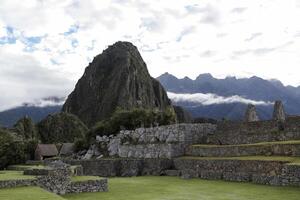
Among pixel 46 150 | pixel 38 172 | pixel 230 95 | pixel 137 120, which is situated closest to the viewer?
pixel 38 172

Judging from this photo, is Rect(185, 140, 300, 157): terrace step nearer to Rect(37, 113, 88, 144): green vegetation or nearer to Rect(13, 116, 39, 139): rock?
Rect(13, 116, 39, 139): rock

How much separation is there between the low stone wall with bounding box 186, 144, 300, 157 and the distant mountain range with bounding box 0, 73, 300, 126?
4659cm

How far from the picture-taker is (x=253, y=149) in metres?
30.2

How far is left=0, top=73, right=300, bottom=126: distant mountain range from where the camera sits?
9362 centimetres

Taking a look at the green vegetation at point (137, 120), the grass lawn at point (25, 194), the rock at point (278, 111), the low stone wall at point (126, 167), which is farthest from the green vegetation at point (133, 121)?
the grass lawn at point (25, 194)

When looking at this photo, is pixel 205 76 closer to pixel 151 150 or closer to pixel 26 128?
pixel 26 128

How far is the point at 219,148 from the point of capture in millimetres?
32938

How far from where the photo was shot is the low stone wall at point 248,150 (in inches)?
1081

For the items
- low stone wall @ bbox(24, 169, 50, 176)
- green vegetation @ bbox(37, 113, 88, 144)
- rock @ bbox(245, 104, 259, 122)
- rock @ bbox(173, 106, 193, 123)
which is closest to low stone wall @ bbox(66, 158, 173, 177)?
rock @ bbox(245, 104, 259, 122)

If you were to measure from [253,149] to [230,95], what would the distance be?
3547 inches

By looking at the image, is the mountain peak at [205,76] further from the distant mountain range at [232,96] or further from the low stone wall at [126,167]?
the low stone wall at [126,167]

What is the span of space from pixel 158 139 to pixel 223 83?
90.8 metres

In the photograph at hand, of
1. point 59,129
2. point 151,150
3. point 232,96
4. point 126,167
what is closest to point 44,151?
point 151,150

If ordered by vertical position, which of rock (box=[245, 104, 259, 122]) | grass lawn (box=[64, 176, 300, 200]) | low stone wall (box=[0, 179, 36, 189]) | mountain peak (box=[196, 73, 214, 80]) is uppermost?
mountain peak (box=[196, 73, 214, 80])
